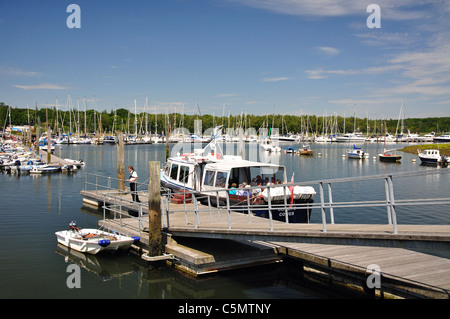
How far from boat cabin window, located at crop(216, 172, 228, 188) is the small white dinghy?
506cm

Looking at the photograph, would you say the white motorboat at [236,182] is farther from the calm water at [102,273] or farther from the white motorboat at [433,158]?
the white motorboat at [433,158]

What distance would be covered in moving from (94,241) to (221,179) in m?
6.51

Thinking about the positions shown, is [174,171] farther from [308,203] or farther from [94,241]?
[308,203]

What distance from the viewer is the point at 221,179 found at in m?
19.2

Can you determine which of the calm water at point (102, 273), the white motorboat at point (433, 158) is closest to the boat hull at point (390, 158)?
the white motorboat at point (433, 158)

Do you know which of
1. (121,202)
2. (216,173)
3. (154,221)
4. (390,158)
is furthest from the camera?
(390,158)

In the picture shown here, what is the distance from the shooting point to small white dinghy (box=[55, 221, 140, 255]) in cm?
1596

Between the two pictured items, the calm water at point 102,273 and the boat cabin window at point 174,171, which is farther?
the boat cabin window at point 174,171

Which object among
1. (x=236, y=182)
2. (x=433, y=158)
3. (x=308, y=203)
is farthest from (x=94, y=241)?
(x=433, y=158)

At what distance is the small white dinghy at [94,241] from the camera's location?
628 inches

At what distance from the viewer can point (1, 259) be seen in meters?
15.9

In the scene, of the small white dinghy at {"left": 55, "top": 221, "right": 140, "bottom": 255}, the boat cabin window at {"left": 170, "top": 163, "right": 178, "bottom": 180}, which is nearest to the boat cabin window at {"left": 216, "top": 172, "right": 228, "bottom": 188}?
the boat cabin window at {"left": 170, "top": 163, "right": 178, "bottom": 180}

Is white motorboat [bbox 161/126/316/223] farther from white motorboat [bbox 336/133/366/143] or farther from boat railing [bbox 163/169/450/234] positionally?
white motorboat [bbox 336/133/366/143]
